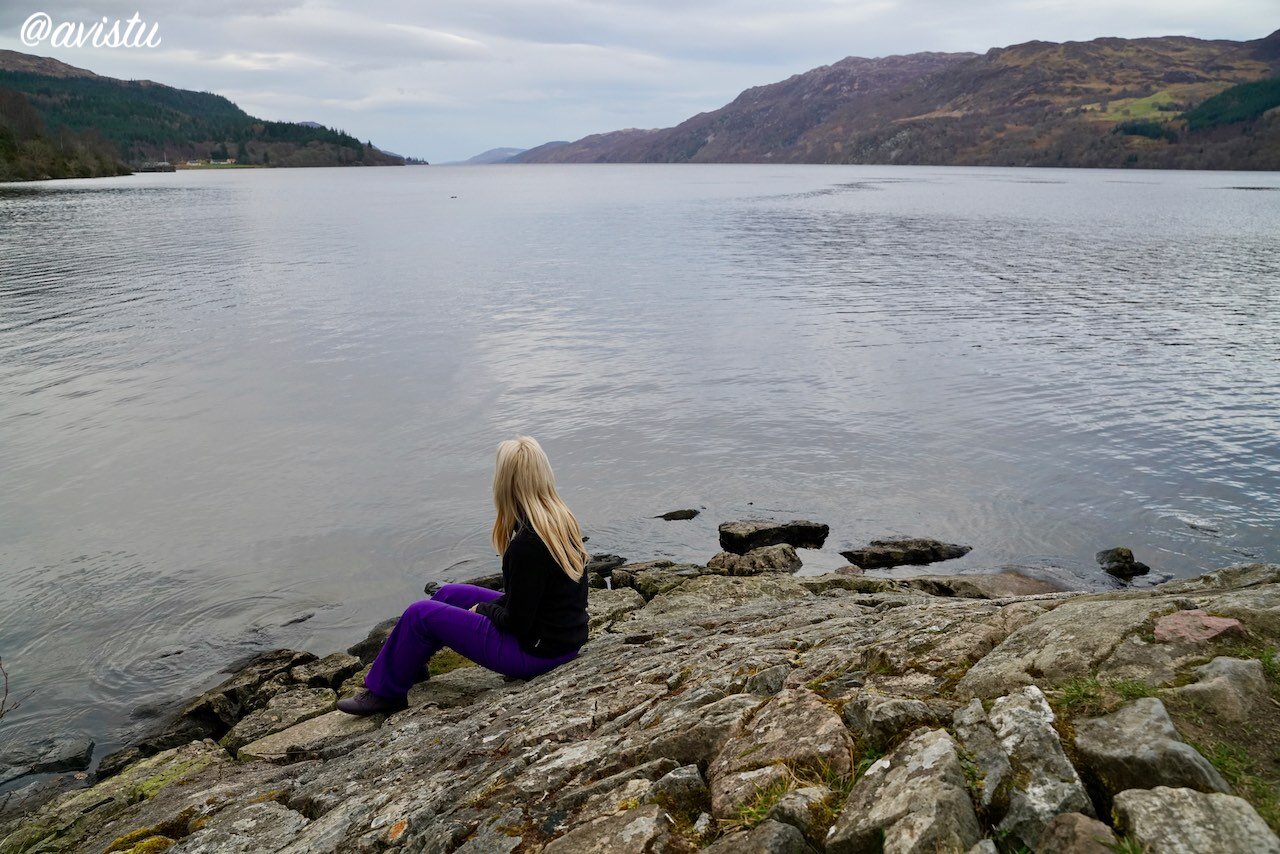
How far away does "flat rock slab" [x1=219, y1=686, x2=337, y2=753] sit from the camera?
9.97 meters

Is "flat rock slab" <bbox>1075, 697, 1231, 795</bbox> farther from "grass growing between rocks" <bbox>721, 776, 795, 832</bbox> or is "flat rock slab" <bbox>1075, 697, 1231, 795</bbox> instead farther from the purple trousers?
the purple trousers

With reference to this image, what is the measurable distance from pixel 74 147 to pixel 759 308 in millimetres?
207444

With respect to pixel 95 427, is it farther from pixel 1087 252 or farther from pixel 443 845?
pixel 1087 252

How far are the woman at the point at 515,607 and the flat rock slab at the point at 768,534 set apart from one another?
8.91 meters

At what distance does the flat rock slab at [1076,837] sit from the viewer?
343cm

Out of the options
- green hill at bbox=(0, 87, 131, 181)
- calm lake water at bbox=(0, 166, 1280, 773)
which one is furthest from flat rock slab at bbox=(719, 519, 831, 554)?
green hill at bbox=(0, 87, 131, 181)

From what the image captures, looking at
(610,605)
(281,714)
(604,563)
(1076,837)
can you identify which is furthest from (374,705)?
(604,563)

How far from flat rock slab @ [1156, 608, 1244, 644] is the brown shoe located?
7.14 meters

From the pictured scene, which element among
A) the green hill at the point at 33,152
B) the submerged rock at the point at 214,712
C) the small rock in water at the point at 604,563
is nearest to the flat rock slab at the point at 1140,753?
the submerged rock at the point at 214,712

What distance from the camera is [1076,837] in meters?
3.49

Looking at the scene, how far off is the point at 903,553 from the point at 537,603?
36.5 feet

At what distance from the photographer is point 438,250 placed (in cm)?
6938

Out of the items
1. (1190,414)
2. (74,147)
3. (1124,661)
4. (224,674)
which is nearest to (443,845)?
(1124,661)

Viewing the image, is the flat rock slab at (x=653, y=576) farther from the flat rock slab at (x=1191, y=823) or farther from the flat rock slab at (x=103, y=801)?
the flat rock slab at (x=1191, y=823)
